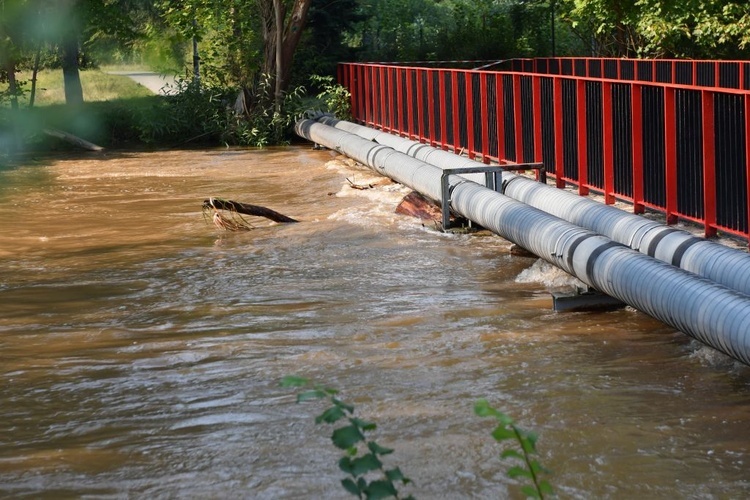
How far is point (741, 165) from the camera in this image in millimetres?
9492

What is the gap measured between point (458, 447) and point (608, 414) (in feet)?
Result: 3.25

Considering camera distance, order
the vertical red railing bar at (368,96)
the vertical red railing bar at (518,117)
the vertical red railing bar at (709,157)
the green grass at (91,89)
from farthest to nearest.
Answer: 1. the green grass at (91,89)
2. the vertical red railing bar at (368,96)
3. the vertical red railing bar at (518,117)
4. the vertical red railing bar at (709,157)

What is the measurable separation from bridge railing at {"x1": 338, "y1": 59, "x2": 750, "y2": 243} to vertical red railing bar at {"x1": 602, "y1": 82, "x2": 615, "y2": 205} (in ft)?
0.03

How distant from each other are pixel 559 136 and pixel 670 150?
301 centimetres

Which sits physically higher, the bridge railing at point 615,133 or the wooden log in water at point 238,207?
the bridge railing at point 615,133

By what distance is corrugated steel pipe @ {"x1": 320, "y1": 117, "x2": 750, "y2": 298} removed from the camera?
821 centimetres

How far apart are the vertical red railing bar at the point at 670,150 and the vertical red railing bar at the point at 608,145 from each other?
1.45 metres

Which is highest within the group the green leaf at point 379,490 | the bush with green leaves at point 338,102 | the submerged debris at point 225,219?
the bush with green leaves at point 338,102

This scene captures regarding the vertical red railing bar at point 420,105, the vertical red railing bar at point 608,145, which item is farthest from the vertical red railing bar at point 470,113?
the vertical red railing bar at point 608,145

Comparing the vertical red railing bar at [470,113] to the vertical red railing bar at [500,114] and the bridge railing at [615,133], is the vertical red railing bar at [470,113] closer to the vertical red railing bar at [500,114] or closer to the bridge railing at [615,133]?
the bridge railing at [615,133]

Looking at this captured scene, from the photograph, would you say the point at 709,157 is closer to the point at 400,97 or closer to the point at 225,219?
the point at 225,219

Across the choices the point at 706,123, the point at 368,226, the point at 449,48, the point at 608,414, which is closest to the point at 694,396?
the point at 608,414

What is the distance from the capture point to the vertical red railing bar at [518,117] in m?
15.0

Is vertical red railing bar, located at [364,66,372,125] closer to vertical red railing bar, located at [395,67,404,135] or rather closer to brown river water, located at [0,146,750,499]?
vertical red railing bar, located at [395,67,404,135]
